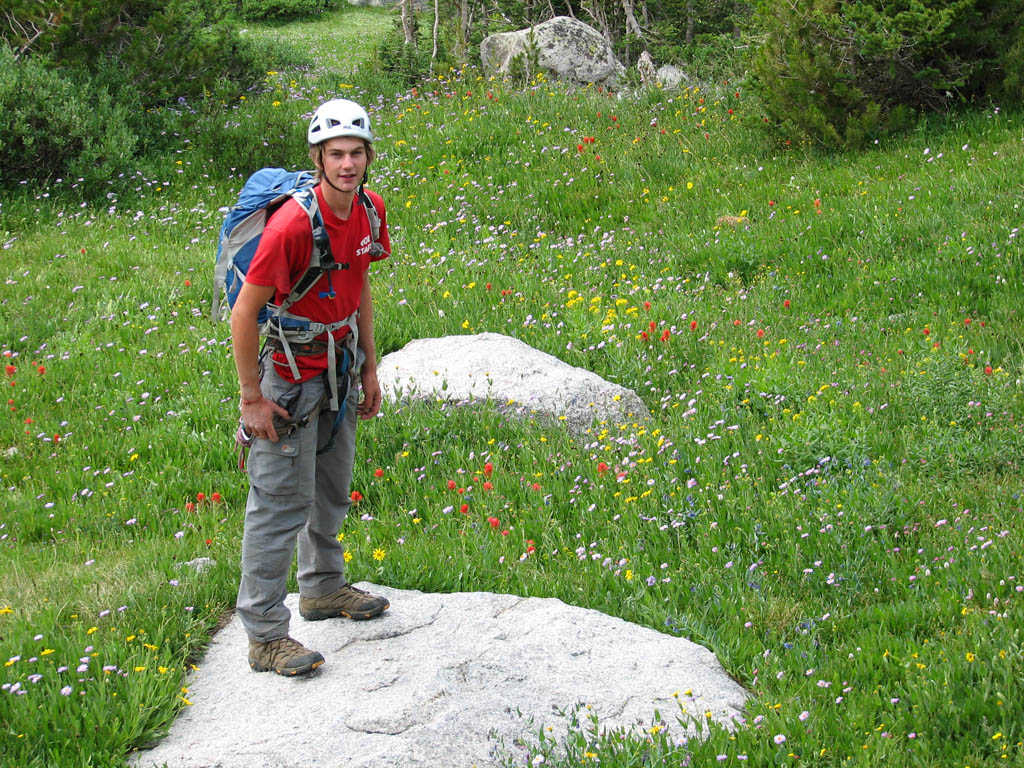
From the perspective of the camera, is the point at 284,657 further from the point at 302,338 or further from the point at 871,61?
the point at 871,61

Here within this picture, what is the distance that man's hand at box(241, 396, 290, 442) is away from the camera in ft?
13.1

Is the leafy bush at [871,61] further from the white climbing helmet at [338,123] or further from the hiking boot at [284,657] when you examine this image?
the hiking boot at [284,657]

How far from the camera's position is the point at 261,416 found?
4.00m

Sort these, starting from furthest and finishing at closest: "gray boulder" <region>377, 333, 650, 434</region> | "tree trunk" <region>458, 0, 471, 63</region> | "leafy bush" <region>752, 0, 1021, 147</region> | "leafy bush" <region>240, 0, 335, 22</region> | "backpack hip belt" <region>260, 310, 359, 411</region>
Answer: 1. "leafy bush" <region>240, 0, 335, 22</region>
2. "tree trunk" <region>458, 0, 471, 63</region>
3. "leafy bush" <region>752, 0, 1021, 147</region>
4. "gray boulder" <region>377, 333, 650, 434</region>
5. "backpack hip belt" <region>260, 310, 359, 411</region>

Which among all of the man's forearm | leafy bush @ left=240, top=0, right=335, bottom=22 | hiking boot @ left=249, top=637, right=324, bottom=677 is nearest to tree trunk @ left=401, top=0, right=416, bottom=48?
the man's forearm

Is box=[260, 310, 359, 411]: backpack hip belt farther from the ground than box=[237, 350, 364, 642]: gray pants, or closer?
farther from the ground

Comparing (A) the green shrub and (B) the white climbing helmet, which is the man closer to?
(B) the white climbing helmet

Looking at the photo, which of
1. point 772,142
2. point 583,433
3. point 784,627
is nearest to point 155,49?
point 772,142

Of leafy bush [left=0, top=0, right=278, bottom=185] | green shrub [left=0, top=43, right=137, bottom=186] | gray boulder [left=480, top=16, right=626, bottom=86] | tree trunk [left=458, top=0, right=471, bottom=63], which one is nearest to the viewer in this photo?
green shrub [left=0, top=43, right=137, bottom=186]

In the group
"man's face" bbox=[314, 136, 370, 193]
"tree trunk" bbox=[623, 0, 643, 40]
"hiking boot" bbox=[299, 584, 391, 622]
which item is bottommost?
"hiking boot" bbox=[299, 584, 391, 622]

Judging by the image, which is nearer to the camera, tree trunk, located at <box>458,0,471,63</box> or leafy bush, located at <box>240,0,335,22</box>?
tree trunk, located at <box>458,0,471,63</box>

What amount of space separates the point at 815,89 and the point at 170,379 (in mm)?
7585

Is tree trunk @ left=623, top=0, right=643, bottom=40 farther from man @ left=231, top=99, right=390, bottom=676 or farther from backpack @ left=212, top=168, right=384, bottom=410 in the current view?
backpack @ left=212, top=168, right=384, bottom=410

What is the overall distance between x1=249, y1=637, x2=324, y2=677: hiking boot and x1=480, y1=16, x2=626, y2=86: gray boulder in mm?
12852
